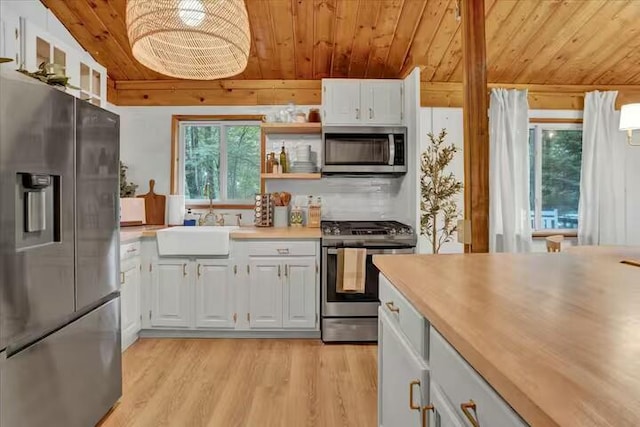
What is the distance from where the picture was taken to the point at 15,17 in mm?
2523

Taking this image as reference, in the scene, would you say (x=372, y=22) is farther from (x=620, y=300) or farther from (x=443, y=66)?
(x=620, y=300)

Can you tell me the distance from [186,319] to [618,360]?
123 inches

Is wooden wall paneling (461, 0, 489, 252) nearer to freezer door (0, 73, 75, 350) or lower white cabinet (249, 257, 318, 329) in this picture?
lower white cabinet (249, 257, 318, 329)

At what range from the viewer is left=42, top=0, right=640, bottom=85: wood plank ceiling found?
10.6ft

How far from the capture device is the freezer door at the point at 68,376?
152 cm

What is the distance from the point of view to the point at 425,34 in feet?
11.4

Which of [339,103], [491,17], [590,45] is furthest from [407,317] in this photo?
[590,45]

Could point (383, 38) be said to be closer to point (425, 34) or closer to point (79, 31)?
point (425, 34)

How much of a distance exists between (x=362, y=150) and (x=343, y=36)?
0.96m

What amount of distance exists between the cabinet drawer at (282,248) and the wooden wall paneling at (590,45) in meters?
2.98

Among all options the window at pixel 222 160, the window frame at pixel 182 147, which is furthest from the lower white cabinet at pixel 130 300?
the window at pixel 222 160

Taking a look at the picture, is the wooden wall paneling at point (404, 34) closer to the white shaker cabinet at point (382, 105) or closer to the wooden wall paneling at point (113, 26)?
the white shaker cabinet at point (382, 105)

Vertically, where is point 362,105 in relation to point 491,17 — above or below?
below

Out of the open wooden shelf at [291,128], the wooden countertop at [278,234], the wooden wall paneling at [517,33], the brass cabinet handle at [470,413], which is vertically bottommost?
the brass cabinet handle at [470,413]
